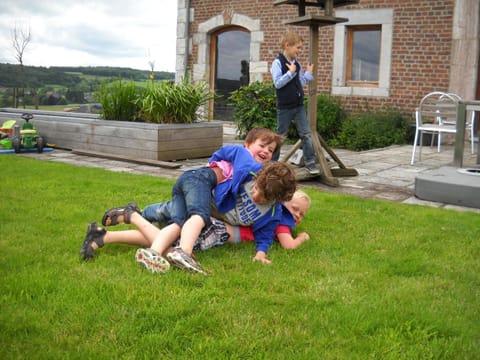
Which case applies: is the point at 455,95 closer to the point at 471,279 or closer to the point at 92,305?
the point at 471,279

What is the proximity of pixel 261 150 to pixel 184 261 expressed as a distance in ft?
3.55

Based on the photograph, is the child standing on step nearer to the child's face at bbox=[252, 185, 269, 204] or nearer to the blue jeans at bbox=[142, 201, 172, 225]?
the blue jeans at bbox=[142, 201, 172, 225]

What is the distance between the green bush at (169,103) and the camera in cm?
864

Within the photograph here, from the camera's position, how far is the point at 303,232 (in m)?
4.41

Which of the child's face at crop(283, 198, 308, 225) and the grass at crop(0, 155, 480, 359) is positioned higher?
the child's face at crop(283, 198, 308, 225)

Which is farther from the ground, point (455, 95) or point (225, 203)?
point (455, 95)

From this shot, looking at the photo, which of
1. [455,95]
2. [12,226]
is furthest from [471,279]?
[455,95]

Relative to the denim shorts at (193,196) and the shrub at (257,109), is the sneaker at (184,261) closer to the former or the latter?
the denim shorts at (193,196)

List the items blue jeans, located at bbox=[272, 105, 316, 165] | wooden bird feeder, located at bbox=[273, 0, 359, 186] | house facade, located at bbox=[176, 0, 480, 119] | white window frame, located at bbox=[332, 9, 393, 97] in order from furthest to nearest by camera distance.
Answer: white window frame, located at bbox=[332, 9, 393, 97]
house facade, located at bbox=[176, 0, 480, 119]
blue jeans, located at bbox=[272, 105, 316, 165]
wooden bird feeder, located at bbox=[273, 0, 359, 186]

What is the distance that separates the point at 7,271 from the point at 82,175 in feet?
11.7

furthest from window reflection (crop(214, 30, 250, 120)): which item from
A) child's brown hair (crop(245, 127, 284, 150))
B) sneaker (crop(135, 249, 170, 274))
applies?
sneaker (crop(135, 249, 170, 274))

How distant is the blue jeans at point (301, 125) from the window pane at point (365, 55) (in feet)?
19.2

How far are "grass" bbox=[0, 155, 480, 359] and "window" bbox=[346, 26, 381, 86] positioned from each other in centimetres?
785

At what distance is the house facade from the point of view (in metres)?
11.0
